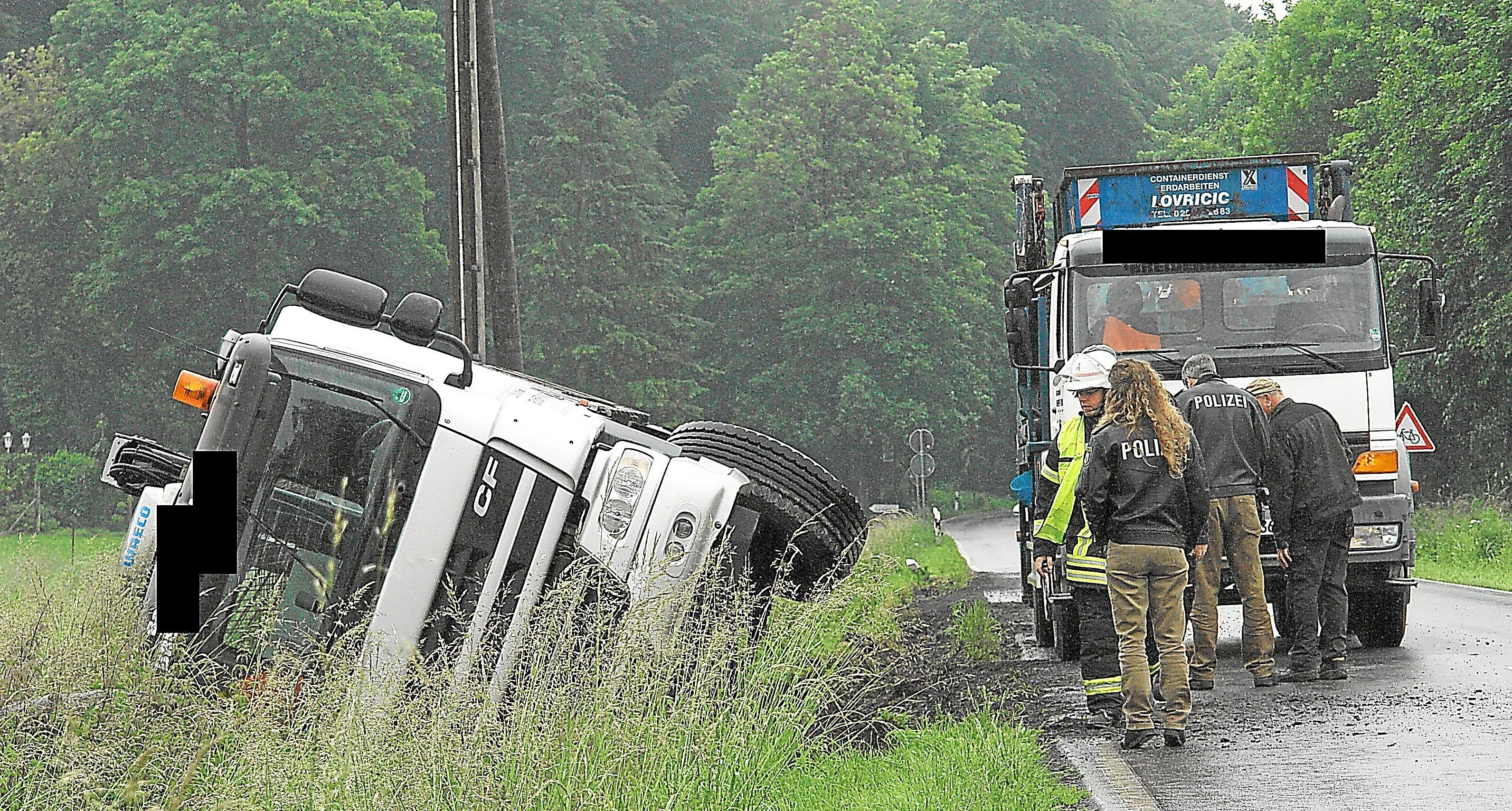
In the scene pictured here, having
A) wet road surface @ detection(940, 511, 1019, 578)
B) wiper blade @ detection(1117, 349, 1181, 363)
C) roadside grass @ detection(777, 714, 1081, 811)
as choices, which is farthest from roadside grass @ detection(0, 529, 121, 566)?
wet road surface @ detection(940, 511, 1019, 578)

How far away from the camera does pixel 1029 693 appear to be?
1012 cm

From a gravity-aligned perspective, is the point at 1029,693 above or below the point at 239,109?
below

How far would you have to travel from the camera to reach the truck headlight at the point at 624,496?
745 cm

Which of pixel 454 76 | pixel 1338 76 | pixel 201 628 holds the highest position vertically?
pixel 1338 76

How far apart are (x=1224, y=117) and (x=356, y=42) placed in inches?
945

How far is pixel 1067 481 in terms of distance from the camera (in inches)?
344

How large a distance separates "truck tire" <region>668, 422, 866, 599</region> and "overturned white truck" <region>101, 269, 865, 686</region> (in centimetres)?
3

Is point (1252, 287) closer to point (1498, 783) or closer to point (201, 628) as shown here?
point (1498, 783)

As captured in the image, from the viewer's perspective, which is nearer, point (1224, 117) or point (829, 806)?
point (829, 806)

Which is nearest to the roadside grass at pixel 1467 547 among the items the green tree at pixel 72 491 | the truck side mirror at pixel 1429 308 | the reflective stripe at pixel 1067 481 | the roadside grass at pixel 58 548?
the truck side mirror at pixel 1429 308

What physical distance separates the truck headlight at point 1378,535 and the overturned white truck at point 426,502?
15.5 ft

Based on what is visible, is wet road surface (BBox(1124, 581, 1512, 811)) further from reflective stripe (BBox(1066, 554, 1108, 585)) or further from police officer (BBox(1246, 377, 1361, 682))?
reflective stripe (BBox(1066, 554, 1108, 585))

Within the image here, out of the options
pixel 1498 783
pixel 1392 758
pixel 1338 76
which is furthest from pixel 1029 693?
pixel 1338 76

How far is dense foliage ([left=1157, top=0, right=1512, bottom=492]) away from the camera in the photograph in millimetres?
28781
